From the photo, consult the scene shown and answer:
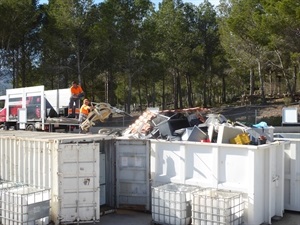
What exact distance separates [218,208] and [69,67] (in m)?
29.2

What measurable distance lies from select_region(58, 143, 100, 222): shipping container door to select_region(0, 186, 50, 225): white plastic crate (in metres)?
0.32

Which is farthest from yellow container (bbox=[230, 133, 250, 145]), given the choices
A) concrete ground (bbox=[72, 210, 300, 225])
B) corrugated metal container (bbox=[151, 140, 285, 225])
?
concrete ground (bbox=[72, 210, 300, 225])

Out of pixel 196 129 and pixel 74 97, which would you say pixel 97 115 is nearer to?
pixel 74 97

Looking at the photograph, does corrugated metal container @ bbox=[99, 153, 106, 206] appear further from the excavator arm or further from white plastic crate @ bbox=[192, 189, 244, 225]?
the excavator arm

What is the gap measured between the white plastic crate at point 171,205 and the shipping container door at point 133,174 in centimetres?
95

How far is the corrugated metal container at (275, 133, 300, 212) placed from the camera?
893 centimetres

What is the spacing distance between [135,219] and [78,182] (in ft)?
4.96

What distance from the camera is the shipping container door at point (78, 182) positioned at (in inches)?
316

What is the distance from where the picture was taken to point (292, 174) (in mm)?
8984

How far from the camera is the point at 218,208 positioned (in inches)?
296

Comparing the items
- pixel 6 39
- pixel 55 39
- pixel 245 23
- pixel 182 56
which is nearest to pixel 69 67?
pixel 55 39

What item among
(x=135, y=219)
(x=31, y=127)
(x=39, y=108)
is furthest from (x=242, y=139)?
(x=31, y=127)

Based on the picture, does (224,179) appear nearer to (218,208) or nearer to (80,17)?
(218,208)

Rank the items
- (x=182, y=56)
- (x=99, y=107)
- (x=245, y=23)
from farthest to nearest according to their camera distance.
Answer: (x=182, y=56)
(x=245, y=23)
(x=99, y=107)
